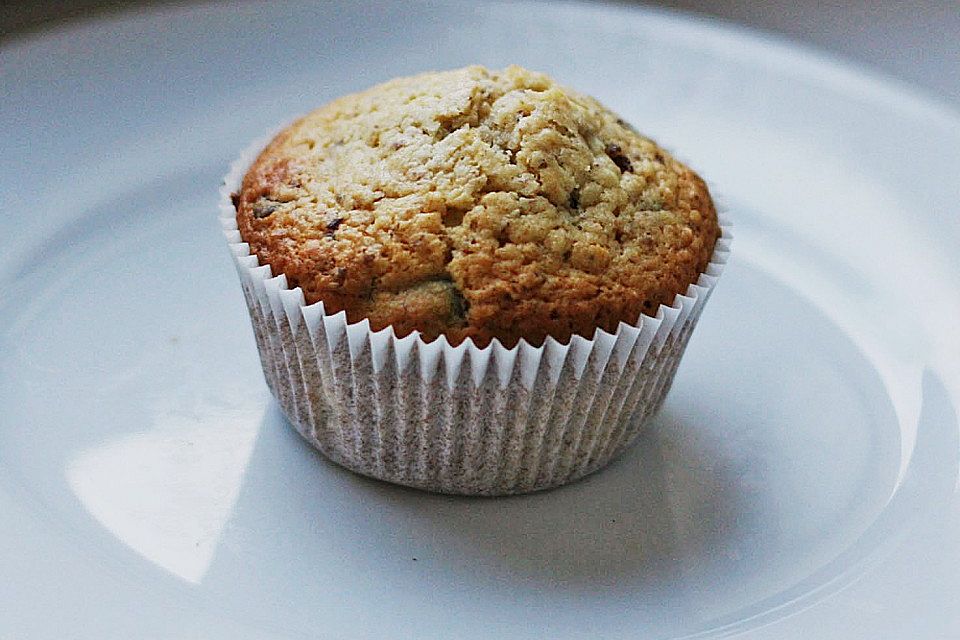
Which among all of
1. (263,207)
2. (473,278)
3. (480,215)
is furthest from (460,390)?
(263,207)

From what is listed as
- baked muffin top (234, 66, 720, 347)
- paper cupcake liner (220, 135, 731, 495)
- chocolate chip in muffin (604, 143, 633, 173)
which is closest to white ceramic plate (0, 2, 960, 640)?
paper cupcake liner (220, 135, 731, 495)

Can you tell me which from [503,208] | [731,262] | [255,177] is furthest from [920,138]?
[255,177]

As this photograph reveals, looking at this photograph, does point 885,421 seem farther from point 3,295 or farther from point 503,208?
point 3,295

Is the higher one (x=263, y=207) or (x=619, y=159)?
(x=619, y=159)

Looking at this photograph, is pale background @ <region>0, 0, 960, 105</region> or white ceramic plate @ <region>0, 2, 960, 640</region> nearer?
white ceramic plate @ <region>0, 2, 960, 640</region>

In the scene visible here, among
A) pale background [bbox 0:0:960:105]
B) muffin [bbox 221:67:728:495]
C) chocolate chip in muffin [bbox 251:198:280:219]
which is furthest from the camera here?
pale background [bbox 0:0:960:105]

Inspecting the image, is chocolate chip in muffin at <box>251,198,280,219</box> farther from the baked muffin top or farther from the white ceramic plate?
the white ceramic plate

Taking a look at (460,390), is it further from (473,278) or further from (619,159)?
(619,159)
